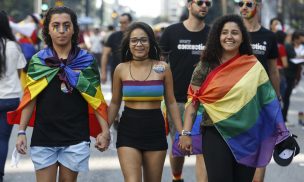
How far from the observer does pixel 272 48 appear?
338 inches

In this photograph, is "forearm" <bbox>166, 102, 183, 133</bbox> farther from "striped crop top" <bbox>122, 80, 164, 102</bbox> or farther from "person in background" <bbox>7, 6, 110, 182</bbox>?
"person in background" <bbox>7, 6, 110, 182</bbox>

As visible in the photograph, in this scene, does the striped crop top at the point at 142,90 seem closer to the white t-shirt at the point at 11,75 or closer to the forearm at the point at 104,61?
the white t-shirt at the point at 11,75

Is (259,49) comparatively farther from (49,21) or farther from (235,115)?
(49,21)

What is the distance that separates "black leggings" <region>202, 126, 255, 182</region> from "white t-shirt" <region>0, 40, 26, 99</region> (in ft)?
9.60

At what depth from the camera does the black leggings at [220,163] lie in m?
6.46

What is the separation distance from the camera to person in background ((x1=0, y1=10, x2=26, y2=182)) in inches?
346

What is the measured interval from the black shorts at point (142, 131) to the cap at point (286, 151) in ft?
2.99

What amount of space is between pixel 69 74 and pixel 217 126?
47.0 inches

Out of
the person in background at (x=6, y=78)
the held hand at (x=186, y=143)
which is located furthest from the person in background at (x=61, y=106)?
the person in background at (x=6, y=78)

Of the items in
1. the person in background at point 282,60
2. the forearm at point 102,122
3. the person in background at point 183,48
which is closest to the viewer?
the forearm at point 102,122

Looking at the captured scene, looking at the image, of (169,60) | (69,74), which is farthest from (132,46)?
(169,60)

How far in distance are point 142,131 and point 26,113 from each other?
0.92 m

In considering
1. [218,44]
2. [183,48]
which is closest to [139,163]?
[218,44]

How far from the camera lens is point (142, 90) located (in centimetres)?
689
